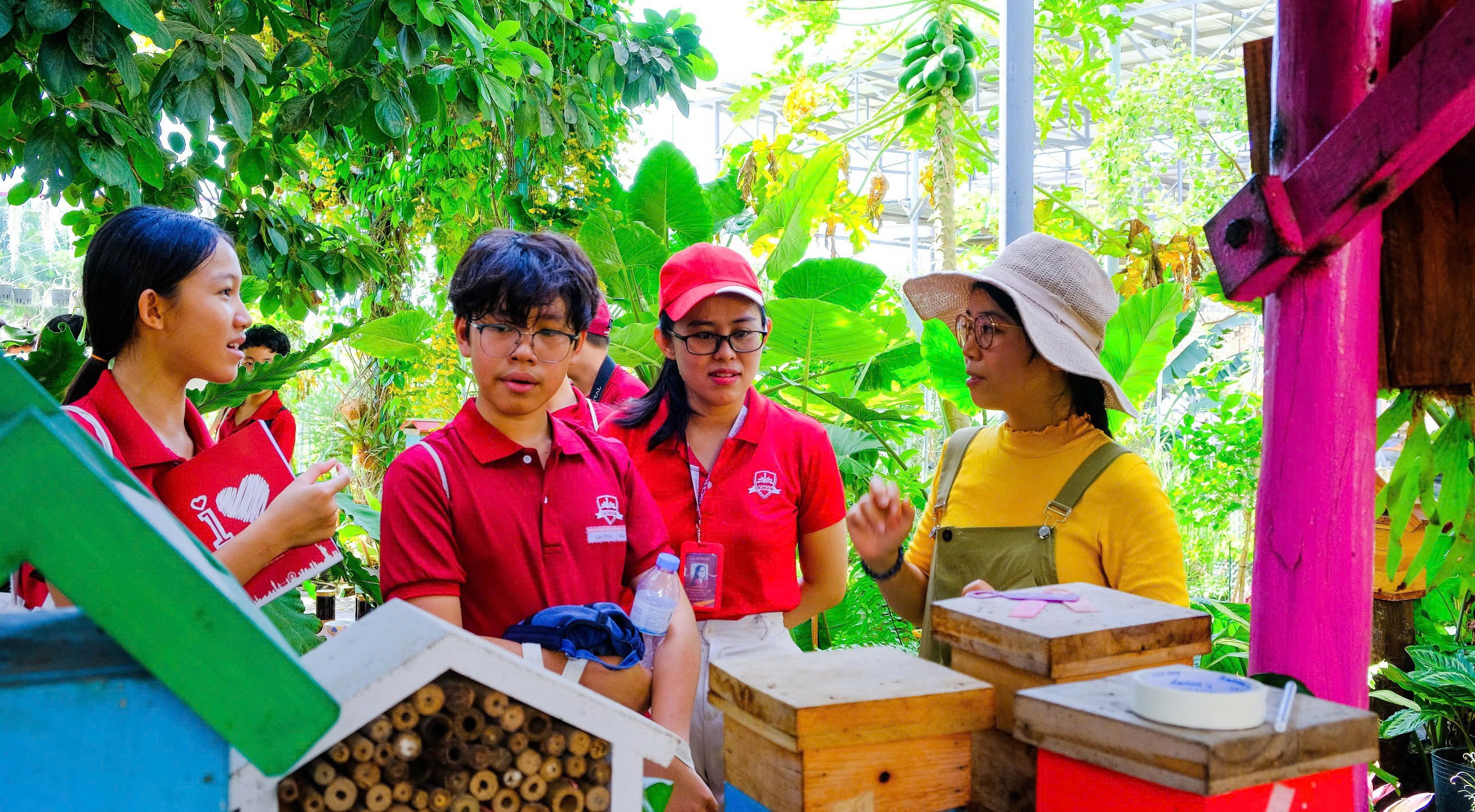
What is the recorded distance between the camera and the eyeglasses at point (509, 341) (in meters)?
1.74

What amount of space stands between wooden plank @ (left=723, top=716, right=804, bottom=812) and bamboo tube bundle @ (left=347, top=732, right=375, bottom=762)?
A: 0.45 m

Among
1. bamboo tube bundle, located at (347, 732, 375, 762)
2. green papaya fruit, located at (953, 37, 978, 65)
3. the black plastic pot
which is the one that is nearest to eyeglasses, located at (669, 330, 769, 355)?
bamboo tube bundle, located at (347, 732, 375, 762)

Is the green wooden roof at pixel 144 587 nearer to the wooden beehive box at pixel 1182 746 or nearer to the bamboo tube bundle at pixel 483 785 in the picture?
the bamboo tube bundle at pixel 483 785

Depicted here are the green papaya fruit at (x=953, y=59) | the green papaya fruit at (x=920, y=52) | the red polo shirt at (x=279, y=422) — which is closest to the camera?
the red polo shirt at (x=279, y=422)

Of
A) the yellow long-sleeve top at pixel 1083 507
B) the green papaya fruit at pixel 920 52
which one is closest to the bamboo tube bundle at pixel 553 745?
the yellow long-sleeve top at pixel 1083 507

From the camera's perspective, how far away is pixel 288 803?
91 cm

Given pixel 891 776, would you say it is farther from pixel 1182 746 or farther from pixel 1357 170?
pixel 1357 170

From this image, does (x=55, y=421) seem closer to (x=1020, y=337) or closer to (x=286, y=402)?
(x=1020, y=337)

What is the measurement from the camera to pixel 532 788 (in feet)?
3.16

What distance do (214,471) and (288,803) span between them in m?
1.01

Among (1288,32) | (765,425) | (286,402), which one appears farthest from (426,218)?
(1288,32)

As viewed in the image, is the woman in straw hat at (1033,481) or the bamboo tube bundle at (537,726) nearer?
the bamboo tube bundle at (537,726)

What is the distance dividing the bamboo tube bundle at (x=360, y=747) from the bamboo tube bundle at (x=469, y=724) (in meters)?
0.07

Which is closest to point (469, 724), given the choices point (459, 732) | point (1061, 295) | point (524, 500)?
point (459, 732)
